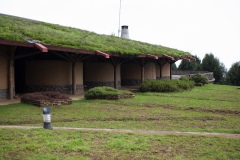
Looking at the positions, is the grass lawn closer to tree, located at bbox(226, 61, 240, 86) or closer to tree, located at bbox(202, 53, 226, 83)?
tree, located at bbox(226, 61, 240, 86)

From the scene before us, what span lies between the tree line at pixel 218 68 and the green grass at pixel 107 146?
4128 centimetres

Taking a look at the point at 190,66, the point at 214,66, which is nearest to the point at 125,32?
the point at 190,66

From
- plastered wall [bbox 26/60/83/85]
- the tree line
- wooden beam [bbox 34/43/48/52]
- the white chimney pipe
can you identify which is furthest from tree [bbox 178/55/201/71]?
wooden beam [bbox 34/43/48/52]

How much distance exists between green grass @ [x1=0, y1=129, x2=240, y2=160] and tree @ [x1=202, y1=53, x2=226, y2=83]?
43804 mm

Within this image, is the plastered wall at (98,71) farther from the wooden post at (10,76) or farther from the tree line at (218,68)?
the tree line at (218,68)

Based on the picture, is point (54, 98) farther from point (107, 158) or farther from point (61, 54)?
point (107, 158)

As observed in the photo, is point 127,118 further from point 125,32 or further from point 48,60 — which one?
point 125,32

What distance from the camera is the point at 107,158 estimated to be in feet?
17.7

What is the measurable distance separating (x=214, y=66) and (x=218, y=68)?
836 millimetres

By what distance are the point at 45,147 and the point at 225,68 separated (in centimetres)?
4999

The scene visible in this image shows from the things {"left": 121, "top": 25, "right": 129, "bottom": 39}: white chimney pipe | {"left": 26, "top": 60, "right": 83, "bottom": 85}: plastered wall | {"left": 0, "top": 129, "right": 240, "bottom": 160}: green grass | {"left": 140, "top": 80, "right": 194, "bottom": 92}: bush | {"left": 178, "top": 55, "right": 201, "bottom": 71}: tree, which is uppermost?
{"left": 121, "top": 25, "right": 129, "bottom": 39}: white chimney pipe

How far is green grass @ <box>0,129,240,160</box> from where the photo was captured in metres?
5.55

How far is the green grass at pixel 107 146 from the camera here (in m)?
5.55

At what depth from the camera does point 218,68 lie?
48656 millimetres
